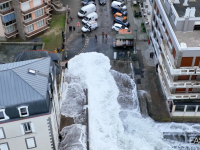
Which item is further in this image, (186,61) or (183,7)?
(183,7)

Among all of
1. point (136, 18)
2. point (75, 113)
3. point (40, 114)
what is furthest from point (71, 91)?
point (136, 18)

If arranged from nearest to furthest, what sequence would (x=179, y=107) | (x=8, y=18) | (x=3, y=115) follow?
(x=3, y=115)
(x=179, y=107)
(x=8, y=18)

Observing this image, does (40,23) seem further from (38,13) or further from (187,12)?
(187,12)

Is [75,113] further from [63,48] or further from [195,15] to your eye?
[195,15]

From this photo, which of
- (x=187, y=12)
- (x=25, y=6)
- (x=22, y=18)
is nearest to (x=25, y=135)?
(x=187, y=12)

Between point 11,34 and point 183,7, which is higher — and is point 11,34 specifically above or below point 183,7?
below

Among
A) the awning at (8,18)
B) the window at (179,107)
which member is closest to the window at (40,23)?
the awning at (8,18)
